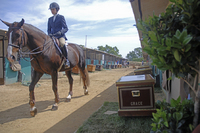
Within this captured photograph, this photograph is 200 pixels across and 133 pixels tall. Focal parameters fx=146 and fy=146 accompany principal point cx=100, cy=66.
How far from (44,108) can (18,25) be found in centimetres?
248

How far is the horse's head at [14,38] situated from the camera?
132 inches

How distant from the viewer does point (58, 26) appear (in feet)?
16.2

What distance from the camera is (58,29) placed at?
4.95 m

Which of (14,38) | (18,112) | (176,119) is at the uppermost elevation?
(14,38)

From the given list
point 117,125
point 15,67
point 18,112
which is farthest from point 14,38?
point 15,67

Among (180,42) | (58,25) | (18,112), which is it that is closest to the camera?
(180,42)

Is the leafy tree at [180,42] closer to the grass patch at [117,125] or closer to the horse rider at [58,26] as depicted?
the grass patch at [117,125]

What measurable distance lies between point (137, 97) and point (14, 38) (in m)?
3.06

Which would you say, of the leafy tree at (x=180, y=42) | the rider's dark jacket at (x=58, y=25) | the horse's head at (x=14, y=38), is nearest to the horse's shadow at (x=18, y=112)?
the horse's head at (x=14, y=38)

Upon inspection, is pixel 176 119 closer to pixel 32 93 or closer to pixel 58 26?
pixel 32 93

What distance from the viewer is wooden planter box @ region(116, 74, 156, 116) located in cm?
254

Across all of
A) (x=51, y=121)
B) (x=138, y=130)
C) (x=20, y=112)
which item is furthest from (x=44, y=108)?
(x=138, y=130)

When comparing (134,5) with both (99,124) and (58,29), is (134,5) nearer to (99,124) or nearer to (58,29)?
(58,29)

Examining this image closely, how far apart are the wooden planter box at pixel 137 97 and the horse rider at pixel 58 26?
276 cm
